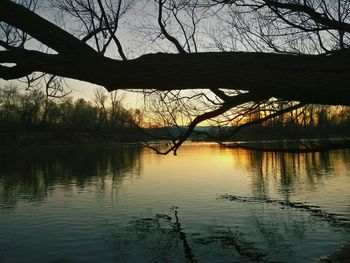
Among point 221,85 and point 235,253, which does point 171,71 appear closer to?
point 221,85

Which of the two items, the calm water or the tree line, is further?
the tree line

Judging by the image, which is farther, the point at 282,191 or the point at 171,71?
the point at 282,191

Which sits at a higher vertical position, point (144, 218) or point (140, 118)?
point (140, 118)

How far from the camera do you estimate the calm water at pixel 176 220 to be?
40.1 feet

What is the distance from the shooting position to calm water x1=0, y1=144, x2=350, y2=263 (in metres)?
12.2

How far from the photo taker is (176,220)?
1647 centimetres

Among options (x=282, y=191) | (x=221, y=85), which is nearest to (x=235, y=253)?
(x=221, y=85)

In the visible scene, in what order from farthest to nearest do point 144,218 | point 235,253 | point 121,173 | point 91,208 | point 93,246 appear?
point 121,173
point 91,208
point 144,218
point 93,246
point 235,253

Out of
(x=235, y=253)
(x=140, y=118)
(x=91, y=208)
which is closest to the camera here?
(x=140, y=118)

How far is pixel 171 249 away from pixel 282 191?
12985mm

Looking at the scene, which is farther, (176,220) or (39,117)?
(39,117)

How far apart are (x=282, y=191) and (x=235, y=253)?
12.9m

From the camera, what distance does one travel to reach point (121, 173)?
3638 cm

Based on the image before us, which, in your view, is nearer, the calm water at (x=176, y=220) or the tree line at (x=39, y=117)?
the calm water at (x=176, y=220)
